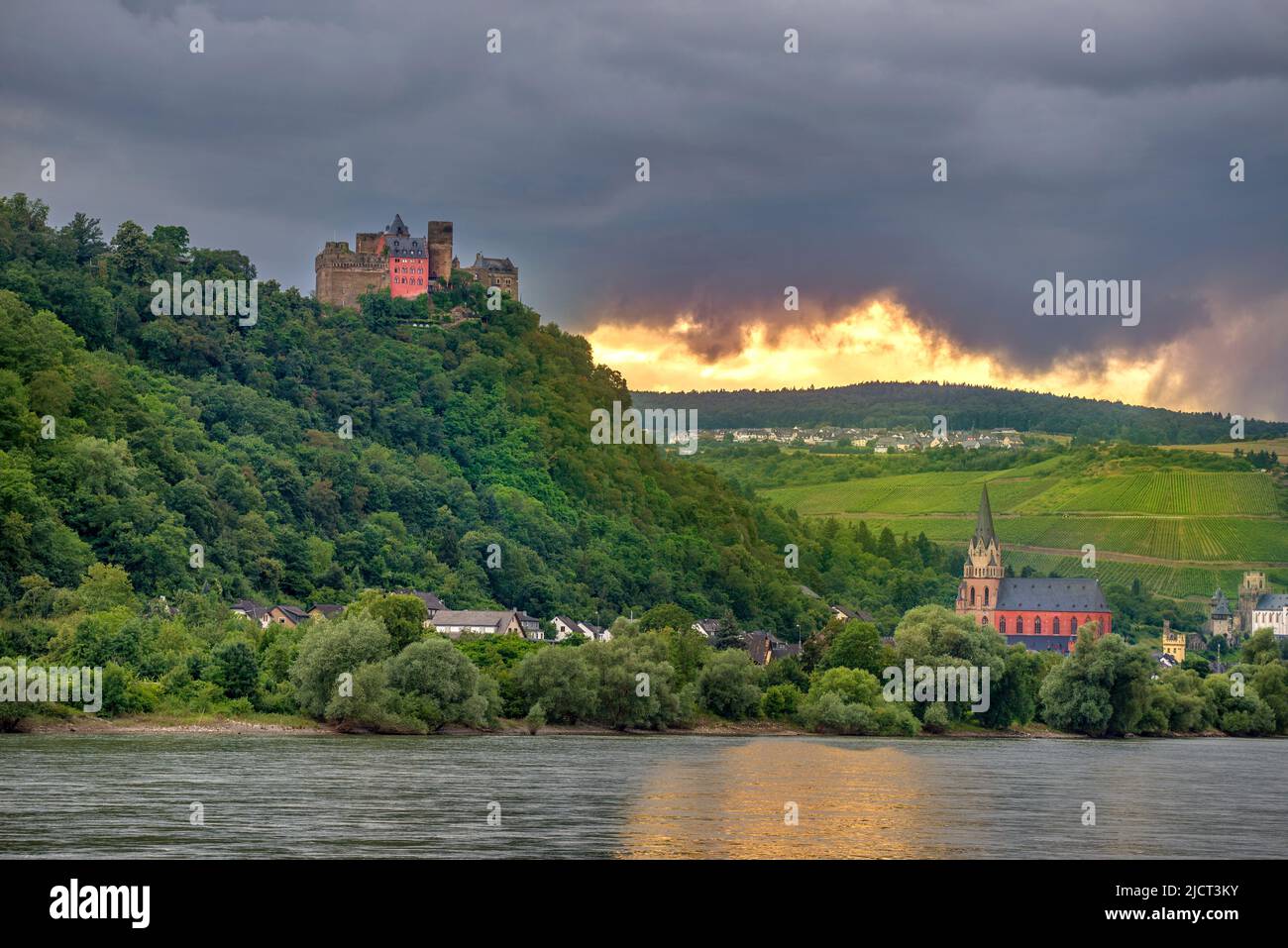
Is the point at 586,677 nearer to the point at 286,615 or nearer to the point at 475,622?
the point at 286,615

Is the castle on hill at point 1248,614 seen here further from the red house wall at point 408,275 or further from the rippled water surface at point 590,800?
the rippled water surface at point 590,800

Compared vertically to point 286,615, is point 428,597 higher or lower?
higher

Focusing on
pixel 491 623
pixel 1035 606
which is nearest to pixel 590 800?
pixel 491 623

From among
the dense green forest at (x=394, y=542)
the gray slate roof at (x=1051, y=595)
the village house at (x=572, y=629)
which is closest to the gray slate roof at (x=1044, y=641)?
the gray slate roof at (x=1051, y=595)

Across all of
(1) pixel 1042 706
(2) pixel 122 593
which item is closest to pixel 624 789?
(2) pixel 122 593

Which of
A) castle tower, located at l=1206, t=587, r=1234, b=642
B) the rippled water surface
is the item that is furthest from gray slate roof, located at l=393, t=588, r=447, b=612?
castle tower, located at l=1206, t=587, r=1234, b=642
